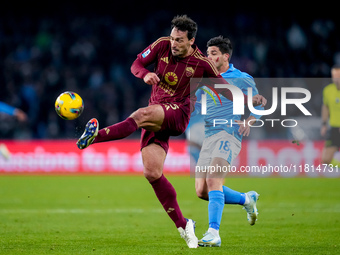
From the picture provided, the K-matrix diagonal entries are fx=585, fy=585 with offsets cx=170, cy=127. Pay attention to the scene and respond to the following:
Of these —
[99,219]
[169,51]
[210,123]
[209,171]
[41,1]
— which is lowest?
[99,219]

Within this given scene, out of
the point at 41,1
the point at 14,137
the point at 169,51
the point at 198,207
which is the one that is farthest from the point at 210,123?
the point at 41,1

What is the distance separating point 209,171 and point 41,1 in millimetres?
17857

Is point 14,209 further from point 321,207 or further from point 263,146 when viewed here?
point 263,146

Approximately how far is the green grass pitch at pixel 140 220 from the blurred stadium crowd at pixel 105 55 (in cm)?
366

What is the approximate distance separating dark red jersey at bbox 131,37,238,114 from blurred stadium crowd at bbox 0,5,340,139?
11.6m

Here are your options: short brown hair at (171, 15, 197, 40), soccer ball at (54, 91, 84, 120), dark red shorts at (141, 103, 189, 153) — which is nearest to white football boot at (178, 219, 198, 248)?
dark red shorts at (141, 103, 189, 153)

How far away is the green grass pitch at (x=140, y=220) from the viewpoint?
619 cm

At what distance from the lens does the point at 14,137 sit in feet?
59.2

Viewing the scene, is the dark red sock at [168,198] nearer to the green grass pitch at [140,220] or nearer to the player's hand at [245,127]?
the green grass pitch at [140,220]

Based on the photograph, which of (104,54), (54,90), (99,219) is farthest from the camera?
(104,54)

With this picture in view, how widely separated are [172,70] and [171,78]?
0.29ft

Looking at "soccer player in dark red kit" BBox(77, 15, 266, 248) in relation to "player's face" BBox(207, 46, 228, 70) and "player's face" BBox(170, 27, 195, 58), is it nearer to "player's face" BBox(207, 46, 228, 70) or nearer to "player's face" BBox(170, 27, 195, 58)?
"player's face" BBox(170, 27, 195, 58)

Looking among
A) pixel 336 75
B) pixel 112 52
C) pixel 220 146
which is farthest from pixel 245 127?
pixel 112 52

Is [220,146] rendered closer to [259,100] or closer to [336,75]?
[259,100]
